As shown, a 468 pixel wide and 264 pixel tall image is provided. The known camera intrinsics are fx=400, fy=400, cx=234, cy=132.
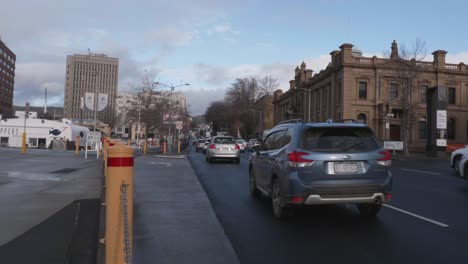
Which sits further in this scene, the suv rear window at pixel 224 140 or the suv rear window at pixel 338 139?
the suv rear window at pixel 224 140

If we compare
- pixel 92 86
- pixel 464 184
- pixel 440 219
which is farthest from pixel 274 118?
pixel 440 219

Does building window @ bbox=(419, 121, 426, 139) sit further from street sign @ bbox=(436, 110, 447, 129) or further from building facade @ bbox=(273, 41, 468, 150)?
street sign @ bbox=(436, 110, 447, 129)

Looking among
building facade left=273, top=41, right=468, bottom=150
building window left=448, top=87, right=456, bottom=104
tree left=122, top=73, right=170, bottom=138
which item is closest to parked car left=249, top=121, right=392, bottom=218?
tree left=122, top=73, right=170, bottom=138

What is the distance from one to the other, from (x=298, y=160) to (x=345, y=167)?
77cm

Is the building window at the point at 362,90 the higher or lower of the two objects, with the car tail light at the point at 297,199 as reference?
higher

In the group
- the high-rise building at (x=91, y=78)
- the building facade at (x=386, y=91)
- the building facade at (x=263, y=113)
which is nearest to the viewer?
the building facade at (x=386, y=91)

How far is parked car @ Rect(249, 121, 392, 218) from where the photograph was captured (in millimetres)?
6414

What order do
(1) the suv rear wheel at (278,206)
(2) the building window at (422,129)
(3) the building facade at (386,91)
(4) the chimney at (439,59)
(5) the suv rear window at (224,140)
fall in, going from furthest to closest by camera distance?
(2) the building window at (422,129) → (4) the chimney at (439,59) → (3) the building facade at (386,91) → (5) the suv rear window at (224,140) → (1) the suv rear wheel at (278,206)

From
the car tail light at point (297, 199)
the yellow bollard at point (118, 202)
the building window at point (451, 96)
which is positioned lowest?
the car tail light at point (297, 199)

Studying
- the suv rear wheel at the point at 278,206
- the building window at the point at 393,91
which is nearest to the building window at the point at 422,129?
the building window at the point at 393,91

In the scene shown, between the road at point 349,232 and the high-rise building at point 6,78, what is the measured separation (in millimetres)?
122710

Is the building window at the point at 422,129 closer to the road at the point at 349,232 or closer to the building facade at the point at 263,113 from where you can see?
the building facade at the point at 263,113

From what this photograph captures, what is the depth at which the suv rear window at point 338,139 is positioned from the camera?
6.61 meters

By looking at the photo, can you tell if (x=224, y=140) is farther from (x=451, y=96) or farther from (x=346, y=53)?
(x=451, y=96)
